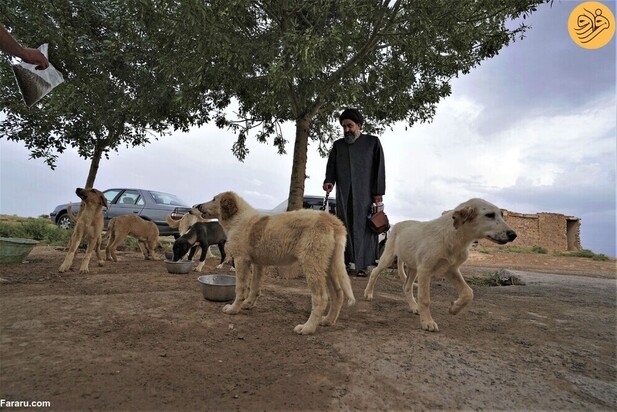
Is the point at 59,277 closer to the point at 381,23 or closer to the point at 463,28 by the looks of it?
the point at 381,23

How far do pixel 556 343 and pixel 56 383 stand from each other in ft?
14.5

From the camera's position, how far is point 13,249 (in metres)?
6.16

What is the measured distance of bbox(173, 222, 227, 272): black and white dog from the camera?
270 inches

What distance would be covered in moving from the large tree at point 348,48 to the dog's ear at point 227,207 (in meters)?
2.23

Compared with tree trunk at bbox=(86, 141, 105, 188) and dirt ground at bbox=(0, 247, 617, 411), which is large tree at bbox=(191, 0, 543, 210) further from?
tree trunk at bbox=(86, 141, 105, 188)

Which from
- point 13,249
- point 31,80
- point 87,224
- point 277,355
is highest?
point 31,80

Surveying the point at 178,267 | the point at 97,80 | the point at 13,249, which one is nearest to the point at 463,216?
the point at 178,267

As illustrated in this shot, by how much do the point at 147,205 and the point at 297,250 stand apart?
457 inches

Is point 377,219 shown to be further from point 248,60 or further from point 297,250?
point 248,60

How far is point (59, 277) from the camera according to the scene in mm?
5352

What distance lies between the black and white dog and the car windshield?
274 inches

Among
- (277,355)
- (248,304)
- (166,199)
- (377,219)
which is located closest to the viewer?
(277,355)

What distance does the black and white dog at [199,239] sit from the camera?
687 cm

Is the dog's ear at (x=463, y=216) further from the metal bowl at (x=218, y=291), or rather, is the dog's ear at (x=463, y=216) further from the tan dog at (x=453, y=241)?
the metal bowl at (x=218, y=291)
